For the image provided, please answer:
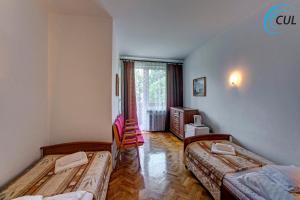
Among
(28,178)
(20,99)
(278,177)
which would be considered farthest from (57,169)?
(278,177)

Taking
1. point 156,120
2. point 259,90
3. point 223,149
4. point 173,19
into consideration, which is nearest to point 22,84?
point 173,19

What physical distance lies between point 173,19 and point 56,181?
2.88m

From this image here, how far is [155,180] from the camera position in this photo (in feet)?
7.30

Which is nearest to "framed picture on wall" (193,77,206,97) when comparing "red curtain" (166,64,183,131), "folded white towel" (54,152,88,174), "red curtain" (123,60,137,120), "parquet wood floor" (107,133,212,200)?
"red curtain" (166,64,183,131)

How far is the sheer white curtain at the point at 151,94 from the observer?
509cm

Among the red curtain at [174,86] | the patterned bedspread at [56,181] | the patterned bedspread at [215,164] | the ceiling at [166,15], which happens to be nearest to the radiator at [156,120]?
the red curtain at [174,86]

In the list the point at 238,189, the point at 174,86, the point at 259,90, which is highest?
the point at 174,86

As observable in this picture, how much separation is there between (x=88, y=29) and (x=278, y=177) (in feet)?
10.0

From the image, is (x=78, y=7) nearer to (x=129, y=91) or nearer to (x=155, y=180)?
(x=155, y=180)

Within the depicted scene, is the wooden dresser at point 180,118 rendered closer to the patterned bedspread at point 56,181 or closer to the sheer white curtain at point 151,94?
the sheer white curtain at point 151,94

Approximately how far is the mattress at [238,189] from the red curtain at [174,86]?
3.69 metres

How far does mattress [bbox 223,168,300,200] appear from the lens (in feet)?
4.21

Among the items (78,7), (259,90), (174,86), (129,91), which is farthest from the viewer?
(174,86)

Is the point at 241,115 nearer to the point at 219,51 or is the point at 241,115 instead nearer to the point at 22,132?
the point at 219,51
